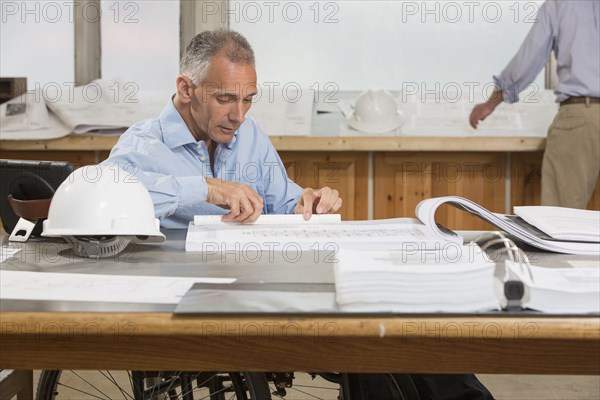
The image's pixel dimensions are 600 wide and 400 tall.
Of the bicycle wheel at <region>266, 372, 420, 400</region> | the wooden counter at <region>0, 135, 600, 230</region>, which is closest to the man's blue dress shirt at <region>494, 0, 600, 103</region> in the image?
the wooden counter at <region>0, 135, 600, 230</region>

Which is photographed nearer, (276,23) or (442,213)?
(442,213)

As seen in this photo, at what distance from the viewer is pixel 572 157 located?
10.4 ft

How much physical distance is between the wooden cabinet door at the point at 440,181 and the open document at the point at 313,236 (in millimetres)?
2017

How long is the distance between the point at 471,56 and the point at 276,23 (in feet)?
3.37

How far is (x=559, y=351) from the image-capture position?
2.56ft

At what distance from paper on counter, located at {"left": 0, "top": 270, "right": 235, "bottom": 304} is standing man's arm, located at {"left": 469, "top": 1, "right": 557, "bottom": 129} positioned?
8.86ft

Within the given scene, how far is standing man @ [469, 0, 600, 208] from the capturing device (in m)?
3.19

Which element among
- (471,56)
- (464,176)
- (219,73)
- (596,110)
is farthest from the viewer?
(471,56)

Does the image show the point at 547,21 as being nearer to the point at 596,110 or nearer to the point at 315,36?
the point at 596,110

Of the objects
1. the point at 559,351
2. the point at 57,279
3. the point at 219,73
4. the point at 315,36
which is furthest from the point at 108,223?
the point at 315,36

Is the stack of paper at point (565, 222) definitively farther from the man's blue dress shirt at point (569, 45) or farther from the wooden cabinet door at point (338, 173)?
the wooden cabinet door at point (338, 173)

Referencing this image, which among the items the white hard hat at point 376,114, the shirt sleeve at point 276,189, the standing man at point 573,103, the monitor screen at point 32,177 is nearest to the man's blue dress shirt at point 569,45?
the standing man at point 573,103

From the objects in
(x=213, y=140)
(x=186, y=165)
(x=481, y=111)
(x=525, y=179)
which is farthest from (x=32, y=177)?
(x=525, y=179)

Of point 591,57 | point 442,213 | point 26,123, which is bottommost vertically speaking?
point 442,213
